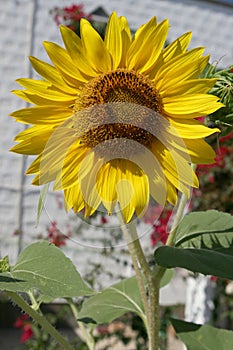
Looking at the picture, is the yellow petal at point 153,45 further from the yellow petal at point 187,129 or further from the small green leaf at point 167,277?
the small green leaf at point 167,277

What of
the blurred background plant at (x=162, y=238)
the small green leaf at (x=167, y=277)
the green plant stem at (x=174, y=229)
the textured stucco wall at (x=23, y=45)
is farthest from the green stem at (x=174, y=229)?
the textured stucco wall at (x=23, y=45)

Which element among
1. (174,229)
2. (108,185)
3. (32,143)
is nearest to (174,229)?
(174,229)

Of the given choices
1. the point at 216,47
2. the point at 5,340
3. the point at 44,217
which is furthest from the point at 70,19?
the point at 216,47

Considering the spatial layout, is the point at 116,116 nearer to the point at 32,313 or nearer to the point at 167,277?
the point at 32,313

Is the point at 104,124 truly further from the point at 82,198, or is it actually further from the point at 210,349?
the point at 210,349

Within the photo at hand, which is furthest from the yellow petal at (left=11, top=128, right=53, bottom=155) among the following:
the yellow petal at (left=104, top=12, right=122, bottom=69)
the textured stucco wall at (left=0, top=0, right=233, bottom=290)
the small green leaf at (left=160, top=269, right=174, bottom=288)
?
the textured stucco wall at (left=0, top=0, right=233, bottom=290)

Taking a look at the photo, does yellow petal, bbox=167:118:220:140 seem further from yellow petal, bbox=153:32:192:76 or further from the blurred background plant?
the blurred background plant
